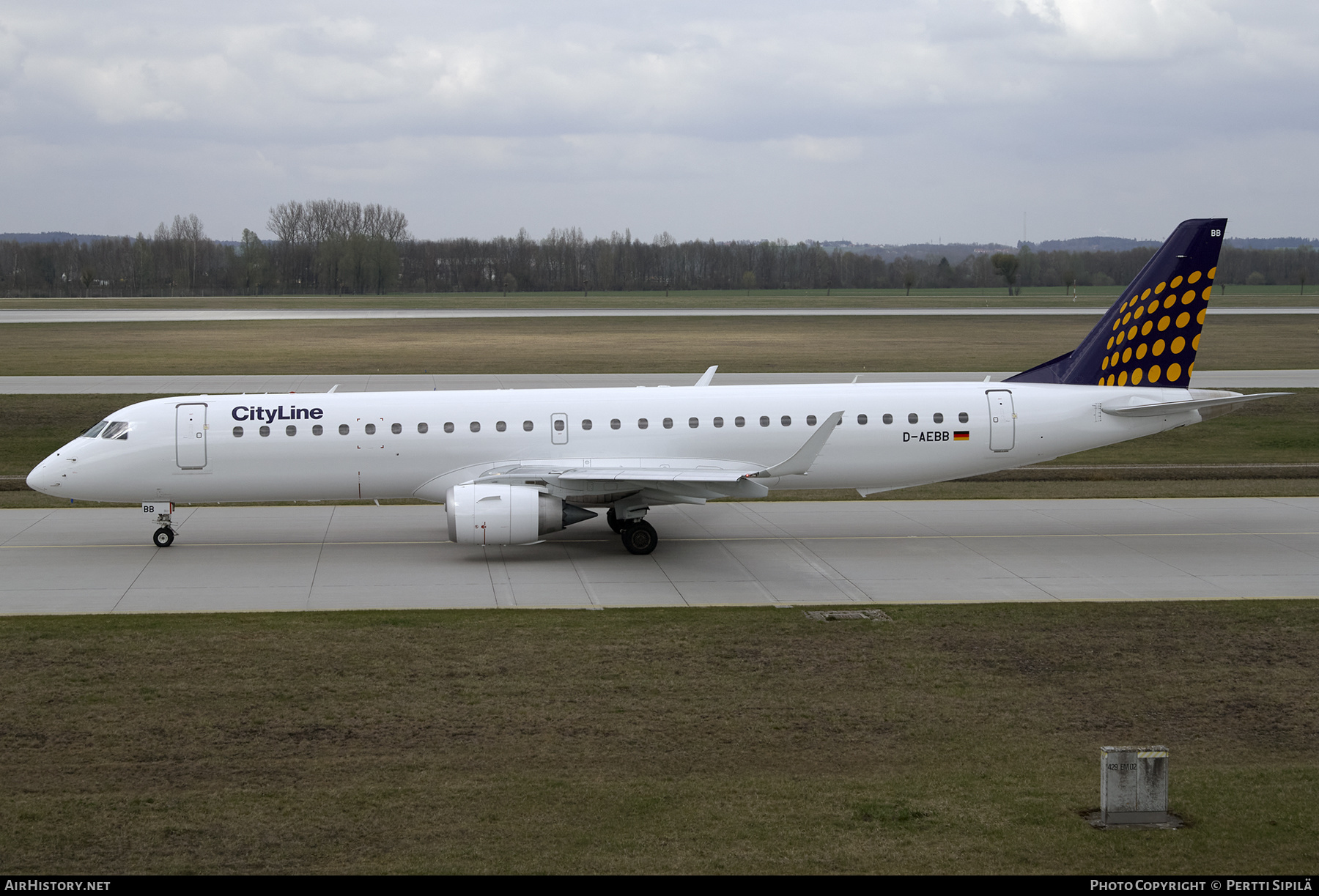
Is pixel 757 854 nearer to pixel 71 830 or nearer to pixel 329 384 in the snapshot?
pixel 71 830

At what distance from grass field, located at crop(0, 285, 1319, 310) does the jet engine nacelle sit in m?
94.1

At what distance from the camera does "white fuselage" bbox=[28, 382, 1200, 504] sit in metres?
23.2

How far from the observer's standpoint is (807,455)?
2181 centimetres

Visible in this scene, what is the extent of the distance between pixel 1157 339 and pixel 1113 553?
4.69 meters

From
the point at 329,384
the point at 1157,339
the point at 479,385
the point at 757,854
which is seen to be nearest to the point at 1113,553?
the point at 1157,339

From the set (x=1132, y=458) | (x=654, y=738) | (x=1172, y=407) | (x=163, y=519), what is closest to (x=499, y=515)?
(x=163, y=519)

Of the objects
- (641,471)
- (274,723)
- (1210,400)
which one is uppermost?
(1210,400)

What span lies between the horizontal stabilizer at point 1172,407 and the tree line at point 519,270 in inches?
5589

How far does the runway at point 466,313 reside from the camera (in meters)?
97.2

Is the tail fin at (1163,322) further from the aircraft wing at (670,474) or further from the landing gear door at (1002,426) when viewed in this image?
the aircraft wing at (670,474)

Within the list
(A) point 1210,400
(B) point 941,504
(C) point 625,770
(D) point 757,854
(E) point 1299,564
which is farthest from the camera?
(B) point 941,504

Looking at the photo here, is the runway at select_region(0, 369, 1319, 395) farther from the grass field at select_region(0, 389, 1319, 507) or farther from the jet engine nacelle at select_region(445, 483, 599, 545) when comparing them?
the jet engine nacelle at select_region(445, 483, 599, 545)

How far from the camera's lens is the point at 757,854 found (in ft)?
34.0

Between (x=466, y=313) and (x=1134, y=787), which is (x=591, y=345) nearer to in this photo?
(x=466, y=313)
